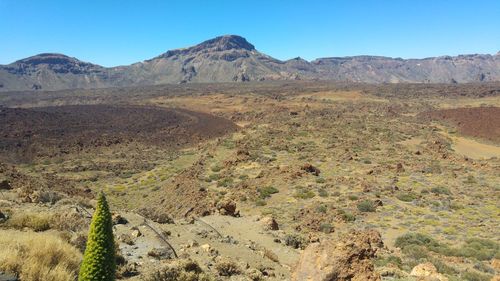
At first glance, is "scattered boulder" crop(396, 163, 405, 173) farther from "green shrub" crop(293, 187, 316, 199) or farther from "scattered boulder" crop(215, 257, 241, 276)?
"scattered boulder" crop(215, 257, 241, 276)

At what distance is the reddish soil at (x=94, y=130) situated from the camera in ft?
145

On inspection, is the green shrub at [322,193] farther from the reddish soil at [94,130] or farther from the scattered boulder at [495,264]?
the reddish soil at [94,130]

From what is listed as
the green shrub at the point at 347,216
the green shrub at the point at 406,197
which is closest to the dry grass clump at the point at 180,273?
the green shrub at the point at 347,216

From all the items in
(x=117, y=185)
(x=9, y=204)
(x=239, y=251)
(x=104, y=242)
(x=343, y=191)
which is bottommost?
(x=117, y=185)

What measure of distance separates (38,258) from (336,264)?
198 inches

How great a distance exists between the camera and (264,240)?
13500 mm

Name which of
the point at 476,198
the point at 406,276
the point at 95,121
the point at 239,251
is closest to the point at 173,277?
the point at 239,251

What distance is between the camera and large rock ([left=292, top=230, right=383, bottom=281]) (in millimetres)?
7355

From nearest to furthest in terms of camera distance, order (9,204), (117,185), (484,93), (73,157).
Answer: (9,204) → (117,185) → (73,157) → (484,93)

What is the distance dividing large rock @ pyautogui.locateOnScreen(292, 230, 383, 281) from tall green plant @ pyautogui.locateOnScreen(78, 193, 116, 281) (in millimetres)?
4277

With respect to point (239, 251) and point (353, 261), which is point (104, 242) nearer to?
point (353, 261)

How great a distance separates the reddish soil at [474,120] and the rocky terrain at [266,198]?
0.24 meters

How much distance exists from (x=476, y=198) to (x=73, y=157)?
34557 mm

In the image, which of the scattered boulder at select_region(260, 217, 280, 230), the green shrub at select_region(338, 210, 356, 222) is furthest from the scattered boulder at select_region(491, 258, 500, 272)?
the scattered boulder at select_region(260, 217, 280, 230)
